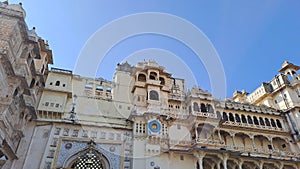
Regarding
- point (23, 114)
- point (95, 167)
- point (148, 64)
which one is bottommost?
point (95, 167)

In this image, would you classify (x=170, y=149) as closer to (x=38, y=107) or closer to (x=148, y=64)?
(x=148, y=64)

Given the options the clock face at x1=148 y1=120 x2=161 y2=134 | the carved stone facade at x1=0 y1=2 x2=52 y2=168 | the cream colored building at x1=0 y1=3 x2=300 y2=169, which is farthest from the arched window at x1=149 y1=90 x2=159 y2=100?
the carved stone facade at x1=0 y1=2 x2=52 y2=168

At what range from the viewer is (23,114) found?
22234mm

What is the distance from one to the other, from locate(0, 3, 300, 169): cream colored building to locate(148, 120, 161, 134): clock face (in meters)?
0.12

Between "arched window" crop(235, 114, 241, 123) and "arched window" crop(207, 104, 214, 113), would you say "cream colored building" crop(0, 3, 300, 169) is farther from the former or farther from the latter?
"arched window" crop(207, 104, 214, 113)

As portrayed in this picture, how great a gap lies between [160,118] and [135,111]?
306cm

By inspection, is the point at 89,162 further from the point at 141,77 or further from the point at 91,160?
the point at 141,77

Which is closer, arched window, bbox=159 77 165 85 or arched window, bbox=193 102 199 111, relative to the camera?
arched window, bbox=193 102 199 111

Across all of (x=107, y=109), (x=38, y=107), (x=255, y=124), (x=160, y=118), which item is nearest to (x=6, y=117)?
(x=38, y=107)

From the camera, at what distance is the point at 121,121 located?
27.1m

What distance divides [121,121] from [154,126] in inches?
184

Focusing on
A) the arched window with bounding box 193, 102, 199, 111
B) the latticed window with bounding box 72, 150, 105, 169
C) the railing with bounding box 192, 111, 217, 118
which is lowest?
the latticed window with bounding box 72, 150, 105, 169

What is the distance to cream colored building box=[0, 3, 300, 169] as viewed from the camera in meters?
20.8

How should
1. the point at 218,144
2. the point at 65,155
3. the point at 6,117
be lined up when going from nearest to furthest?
the point at 6,117, the point at 65,155, the point at 218,144
